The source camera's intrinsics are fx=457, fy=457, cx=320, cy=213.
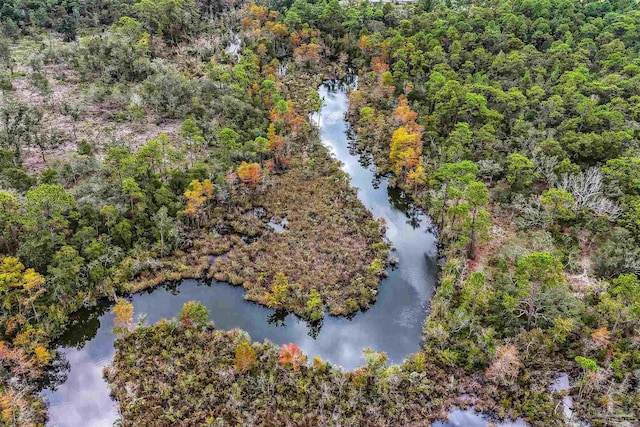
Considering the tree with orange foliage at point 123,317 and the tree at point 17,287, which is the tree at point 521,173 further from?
the tree at point 17,287

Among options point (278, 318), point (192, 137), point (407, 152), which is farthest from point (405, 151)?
point (278, 318)

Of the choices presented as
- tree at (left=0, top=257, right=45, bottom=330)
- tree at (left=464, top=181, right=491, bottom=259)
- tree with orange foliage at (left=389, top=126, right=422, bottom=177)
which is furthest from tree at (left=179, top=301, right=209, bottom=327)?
tree with orange foliage at (left=389, top=126, right=422, bottom=177)

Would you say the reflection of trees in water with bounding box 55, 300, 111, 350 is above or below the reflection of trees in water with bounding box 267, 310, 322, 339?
below

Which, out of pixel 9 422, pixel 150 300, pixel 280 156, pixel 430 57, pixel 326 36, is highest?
pixel 326 36

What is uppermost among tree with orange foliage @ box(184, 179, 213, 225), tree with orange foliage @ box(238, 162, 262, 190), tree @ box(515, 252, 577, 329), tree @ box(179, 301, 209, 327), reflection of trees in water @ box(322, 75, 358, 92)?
reflection of trees in water @ box(322, 75, 358, 92)

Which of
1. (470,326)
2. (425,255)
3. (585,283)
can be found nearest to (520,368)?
(470,326)

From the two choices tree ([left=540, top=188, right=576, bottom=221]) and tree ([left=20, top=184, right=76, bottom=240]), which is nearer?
tree ([left=20, top=184, right=76, bottom=240])

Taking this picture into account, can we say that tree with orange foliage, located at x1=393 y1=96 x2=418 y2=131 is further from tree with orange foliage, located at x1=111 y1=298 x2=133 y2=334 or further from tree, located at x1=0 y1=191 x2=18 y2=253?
tree, located at x1=0 y1=191 x2=18 y2=253

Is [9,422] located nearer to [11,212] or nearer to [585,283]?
[11,212]
